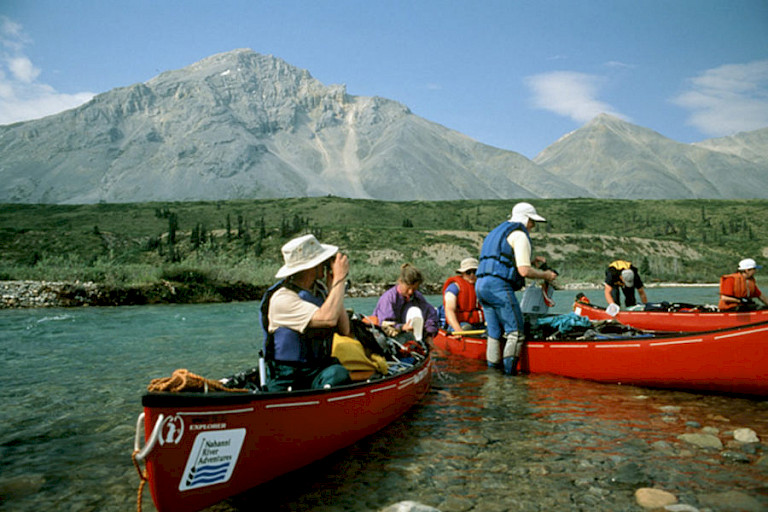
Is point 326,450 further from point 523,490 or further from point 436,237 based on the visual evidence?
point 436,237

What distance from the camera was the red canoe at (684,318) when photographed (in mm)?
12859

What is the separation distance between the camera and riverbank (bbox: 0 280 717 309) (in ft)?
77.3

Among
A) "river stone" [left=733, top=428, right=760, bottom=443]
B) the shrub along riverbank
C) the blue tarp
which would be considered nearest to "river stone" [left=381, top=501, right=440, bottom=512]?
"river stone" [left=733, top=428, right=760, bottom=443]

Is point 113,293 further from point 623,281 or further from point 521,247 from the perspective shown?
point 521,247

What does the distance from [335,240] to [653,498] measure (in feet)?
191

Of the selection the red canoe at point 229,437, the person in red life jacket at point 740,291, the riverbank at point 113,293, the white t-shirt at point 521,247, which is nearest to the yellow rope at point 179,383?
the red canoe at point 229,437

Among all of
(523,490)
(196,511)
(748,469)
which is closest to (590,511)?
(523,490)

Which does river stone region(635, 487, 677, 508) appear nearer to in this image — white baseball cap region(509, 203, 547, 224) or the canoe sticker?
the canoe sticker

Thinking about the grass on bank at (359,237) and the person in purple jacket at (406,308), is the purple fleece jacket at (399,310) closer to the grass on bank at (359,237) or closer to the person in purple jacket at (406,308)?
the person in purple jacket at (406,308)

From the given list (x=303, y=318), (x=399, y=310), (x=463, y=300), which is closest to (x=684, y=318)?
(x=463, y=300)

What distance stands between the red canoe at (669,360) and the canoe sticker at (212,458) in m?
6.49

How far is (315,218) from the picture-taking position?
88812 millimetres

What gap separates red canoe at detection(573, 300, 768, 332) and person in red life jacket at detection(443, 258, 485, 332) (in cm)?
341

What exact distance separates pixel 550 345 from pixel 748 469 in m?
4.40
